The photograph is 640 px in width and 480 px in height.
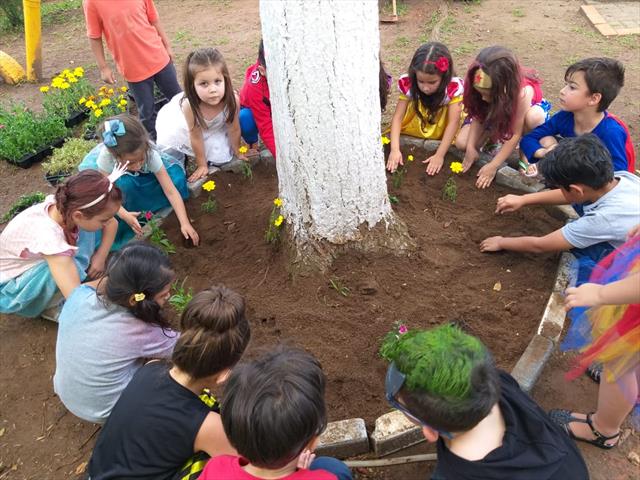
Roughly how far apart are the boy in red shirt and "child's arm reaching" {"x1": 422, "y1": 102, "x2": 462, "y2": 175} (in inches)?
50.3

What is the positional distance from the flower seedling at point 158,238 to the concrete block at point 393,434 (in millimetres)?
1876

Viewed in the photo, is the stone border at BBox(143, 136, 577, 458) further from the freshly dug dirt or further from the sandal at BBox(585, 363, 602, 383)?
the sandal at BBox(585, 363, 602, 383)

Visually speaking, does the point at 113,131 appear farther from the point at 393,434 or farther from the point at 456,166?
the point at 393,434

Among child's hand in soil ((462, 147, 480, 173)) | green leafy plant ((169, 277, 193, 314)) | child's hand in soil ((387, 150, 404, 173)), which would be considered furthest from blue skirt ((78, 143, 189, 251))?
child's hand in soil ((462, 147, 480, 173))

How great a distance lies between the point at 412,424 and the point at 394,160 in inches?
85.9

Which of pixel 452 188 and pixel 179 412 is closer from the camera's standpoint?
pixel 179 412

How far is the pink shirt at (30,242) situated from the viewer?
9.48 ft

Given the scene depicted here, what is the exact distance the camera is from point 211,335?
79.0 inches

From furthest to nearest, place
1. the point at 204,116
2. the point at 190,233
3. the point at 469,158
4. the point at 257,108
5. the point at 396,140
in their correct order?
the point at 257,108 → the point at 204,116 → the point at 396,140 → the point at 469,158 → the point at 190,233

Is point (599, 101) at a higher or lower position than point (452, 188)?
higher

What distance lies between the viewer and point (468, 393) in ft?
5.15

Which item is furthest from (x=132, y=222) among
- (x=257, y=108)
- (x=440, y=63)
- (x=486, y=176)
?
(x=486, y=176)

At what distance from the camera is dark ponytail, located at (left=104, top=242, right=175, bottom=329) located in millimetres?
2223

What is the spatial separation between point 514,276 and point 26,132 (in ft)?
16.2
